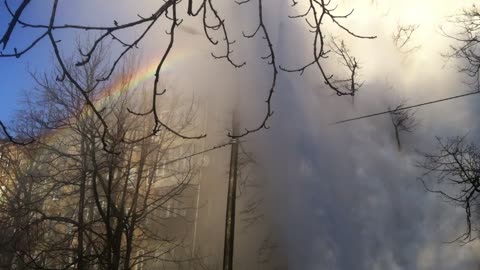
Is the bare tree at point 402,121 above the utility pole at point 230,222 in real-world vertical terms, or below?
above

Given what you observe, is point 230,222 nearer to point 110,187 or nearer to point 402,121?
point 110,187

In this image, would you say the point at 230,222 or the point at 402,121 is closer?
the point at 230,222

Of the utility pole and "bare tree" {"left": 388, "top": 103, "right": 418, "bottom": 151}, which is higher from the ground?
"bare tree" {"left": 388, "top": 103, "right": 418, "bottom": 151}

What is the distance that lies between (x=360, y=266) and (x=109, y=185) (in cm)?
677

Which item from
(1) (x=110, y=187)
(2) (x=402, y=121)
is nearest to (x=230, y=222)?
(1) (x=110, y=187)

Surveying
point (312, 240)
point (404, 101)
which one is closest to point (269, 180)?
point (312, 240)

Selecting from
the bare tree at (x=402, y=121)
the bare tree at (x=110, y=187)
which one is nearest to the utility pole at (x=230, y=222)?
the bare tree at (x=110, y=187)

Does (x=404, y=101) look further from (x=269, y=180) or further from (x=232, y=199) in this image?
(x=232, y=199)

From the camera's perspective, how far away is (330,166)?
14.3 metres

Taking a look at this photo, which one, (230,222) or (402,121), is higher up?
(402,121)

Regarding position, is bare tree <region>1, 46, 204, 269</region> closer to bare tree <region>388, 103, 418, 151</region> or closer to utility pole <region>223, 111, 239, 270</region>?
utility pole <region>223, 111, 239, 270</region>

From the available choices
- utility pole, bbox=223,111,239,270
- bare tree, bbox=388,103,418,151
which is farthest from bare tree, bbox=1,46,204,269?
bare tree, bbox=388,103,418,151

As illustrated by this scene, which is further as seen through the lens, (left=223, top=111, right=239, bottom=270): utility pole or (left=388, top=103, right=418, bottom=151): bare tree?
(left=388, top=103, right=418, bottom=151): bare tree

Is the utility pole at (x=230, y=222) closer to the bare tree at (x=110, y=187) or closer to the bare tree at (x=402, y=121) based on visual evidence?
the bare tree at (x=110, y=187)
